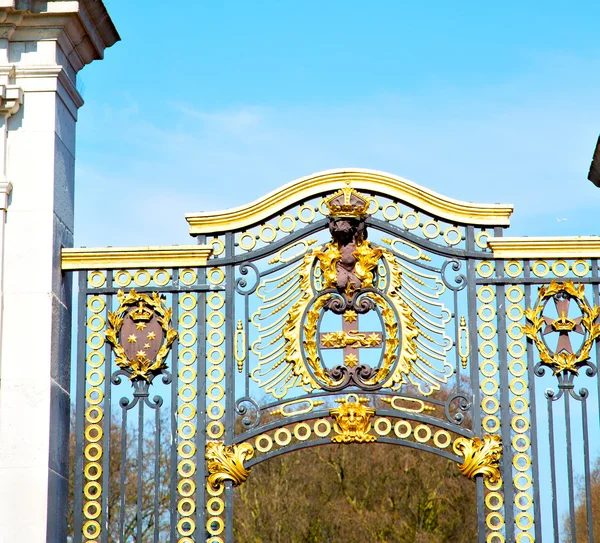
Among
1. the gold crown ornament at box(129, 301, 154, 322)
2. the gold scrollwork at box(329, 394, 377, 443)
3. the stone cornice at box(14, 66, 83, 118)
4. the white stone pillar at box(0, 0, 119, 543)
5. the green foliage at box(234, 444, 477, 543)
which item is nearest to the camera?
the white stone pillar at box(0, 0, 119, 543)

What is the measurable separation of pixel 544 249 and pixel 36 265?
3.71 metres

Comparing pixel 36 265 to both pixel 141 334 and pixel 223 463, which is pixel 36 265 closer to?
pixel 141 334

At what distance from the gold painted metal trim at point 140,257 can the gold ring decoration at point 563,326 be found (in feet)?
8.11

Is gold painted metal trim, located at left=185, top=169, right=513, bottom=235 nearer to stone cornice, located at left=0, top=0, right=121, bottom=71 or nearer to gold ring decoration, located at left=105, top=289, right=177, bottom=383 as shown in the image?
gold ring decoration, located at left=105, top=289, right=177, bottom=383

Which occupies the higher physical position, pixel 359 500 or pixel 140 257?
pixel 359 500

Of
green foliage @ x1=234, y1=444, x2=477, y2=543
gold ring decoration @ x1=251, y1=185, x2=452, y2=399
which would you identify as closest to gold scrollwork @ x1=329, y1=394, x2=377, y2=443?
gold ring decoration @ x1=251, y1=185, x2=452, y2=399

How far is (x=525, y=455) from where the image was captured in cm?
924

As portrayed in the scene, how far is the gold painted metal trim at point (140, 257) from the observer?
381 inches

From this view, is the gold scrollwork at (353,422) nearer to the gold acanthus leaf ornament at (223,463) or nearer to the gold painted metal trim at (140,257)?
the gold acanthus leaf ornament at (223,463)

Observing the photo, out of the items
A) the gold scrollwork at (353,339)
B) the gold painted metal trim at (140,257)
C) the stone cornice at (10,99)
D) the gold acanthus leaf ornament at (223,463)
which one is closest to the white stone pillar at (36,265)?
the stone cornice at (10,99)

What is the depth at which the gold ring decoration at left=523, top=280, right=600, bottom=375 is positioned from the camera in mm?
9398

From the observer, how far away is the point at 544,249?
9.55 metres

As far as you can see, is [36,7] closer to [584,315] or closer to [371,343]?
[371,343]

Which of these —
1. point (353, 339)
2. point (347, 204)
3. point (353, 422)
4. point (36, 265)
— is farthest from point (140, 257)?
point (353, 422)
